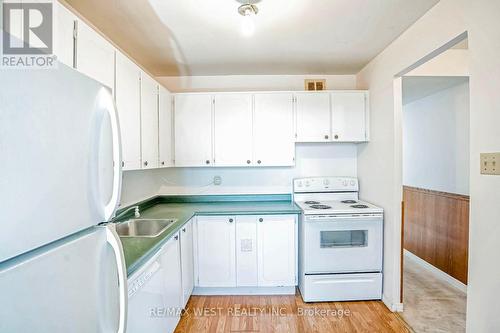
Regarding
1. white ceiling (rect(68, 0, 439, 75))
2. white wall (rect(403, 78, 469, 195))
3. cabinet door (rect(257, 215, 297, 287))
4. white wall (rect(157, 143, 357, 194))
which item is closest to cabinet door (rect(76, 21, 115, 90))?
white ceiling (rect(68, 0, 439, 75))

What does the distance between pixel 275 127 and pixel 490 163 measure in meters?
1.82

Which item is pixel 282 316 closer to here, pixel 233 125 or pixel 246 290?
pixel 246 290

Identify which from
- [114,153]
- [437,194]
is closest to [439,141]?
[437,194]


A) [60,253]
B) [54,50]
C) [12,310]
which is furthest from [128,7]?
[12,310]

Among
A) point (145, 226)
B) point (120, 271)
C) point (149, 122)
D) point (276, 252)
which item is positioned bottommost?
point (276, 252)

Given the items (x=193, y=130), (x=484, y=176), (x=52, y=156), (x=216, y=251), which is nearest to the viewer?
(x=52, y=156)

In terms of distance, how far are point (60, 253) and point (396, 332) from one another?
2.42 meters

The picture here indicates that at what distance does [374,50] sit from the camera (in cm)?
241

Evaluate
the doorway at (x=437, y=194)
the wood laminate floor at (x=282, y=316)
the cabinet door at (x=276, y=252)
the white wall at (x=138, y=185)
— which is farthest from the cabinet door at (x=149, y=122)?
the doorway at (x=437, y=194)

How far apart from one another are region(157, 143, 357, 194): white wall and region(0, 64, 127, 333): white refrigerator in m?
2.20

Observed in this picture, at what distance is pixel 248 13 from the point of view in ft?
5.52

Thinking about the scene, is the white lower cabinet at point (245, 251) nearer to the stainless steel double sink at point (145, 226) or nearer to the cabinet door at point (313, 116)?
the stainless steel double sink at point (145, 226)

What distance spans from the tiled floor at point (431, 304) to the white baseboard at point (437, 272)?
0.14 feet

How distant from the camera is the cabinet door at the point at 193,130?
2762 mm
